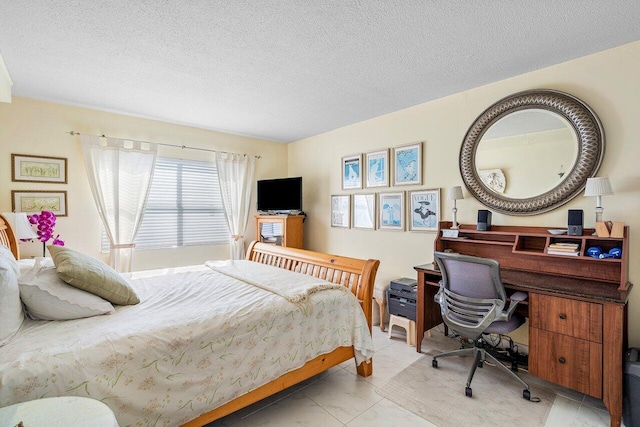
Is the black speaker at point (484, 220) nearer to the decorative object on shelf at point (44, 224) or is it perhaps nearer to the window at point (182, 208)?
the window at point (182, 208)

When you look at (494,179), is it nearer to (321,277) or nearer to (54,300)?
(321,277)

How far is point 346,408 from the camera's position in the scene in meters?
1.97

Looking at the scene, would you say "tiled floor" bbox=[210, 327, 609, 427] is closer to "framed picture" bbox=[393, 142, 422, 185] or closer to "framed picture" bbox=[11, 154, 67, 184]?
"framed picture" bbox=[393, 142, 422, 185]

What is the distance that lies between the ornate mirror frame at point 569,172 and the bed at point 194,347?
142 cm

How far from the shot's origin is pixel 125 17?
181cm

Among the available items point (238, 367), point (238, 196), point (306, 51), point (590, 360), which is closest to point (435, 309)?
point (590, 360)

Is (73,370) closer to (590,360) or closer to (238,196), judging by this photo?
(590,360)

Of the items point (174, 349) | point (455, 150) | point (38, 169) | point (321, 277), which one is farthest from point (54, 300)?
point (455, 150)

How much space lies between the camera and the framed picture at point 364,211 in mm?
3828

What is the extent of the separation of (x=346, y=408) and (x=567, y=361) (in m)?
1.49

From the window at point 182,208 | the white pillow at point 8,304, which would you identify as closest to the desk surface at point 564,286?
the white pillow at point 8,304

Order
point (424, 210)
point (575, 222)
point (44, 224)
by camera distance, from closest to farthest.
A: point (575, 222)
point (44, 224)
point (424, 210)

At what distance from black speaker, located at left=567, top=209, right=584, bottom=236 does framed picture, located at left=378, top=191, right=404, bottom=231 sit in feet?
5.09

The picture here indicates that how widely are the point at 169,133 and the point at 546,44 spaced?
411 centimetres
